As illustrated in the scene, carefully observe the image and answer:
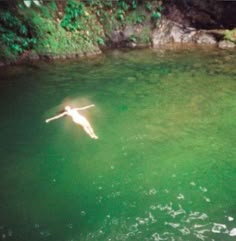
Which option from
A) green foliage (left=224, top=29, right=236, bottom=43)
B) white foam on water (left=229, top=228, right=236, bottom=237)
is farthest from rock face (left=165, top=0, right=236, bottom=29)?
white foam on water (left=229, top=228, right=236, bottom=237)

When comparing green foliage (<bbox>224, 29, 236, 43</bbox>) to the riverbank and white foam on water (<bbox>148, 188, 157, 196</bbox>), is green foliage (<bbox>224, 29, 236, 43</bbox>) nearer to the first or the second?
the riverbank

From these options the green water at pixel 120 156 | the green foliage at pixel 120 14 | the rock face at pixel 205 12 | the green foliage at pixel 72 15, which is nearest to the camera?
the green water at pixel 120 156

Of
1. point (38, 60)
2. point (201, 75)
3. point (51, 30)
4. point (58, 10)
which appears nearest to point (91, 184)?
point (201, 75)

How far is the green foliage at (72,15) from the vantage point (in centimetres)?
1562

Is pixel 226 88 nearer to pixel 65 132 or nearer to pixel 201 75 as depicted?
pixel 201 75

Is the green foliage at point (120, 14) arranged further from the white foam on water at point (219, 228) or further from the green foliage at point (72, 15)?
the white foam on water at point (219, 228)

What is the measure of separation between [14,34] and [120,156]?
337 inches

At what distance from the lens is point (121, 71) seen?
1336 cm

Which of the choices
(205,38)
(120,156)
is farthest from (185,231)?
(205,38)

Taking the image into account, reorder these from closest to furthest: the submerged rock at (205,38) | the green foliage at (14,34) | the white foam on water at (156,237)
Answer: the white foam on water at (156,237), the green foliage at (14,34), the submerged rock at (205,38)

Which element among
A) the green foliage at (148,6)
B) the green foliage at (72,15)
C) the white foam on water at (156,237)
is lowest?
the white foam on water at (156,237)

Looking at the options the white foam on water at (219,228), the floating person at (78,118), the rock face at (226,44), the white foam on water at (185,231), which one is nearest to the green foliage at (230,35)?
the rock face at (226,44)

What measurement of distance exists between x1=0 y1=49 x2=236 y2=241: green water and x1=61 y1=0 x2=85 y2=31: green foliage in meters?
3.15

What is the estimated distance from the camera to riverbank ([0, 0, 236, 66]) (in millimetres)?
14391
